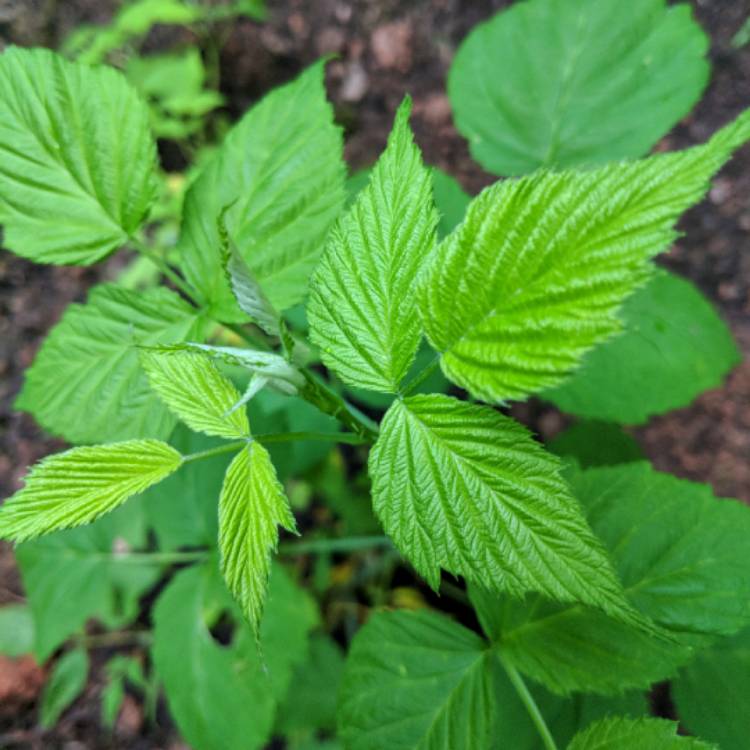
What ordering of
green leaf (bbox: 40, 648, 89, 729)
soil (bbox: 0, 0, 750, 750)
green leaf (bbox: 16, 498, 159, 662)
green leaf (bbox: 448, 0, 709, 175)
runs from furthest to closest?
green leaf (bbox: 40, 648, 89, 729) → soil (bbox: 0, 0, 750, 750) → green leaf (bbox: 16, 498, 159, 662) → green leaf (bbox: 448, 0, 709, 175)

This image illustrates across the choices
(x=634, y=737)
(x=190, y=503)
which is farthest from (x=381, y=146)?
(x=634, y=737)

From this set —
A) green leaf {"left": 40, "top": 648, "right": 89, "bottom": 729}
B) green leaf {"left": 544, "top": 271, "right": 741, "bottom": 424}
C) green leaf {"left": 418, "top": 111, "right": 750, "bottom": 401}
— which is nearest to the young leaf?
green leaf {"left": 418, "top": 111, "right": 750, "bottom": 401}

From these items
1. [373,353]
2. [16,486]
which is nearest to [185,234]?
[373,353]

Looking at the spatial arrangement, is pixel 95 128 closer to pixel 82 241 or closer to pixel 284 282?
pixel 82 241

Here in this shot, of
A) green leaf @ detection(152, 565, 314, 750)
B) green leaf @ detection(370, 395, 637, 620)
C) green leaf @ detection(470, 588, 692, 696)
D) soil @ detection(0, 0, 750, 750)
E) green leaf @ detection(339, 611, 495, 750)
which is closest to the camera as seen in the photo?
green leaf @ detection(370, 395, 637, 620)

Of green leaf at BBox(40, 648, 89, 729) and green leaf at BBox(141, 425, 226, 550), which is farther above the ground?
green leaf at BBox(141, 425, 226, 550)

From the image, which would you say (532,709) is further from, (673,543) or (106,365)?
(106,365)

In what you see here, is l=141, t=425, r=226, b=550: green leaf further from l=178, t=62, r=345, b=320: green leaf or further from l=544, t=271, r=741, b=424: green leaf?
l=544, t=271, r=741, b=424: green leaf

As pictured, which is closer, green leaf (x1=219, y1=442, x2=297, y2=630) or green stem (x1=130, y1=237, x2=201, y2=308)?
green leaf (x1=219, y1=442, x2=297, y2=630)
